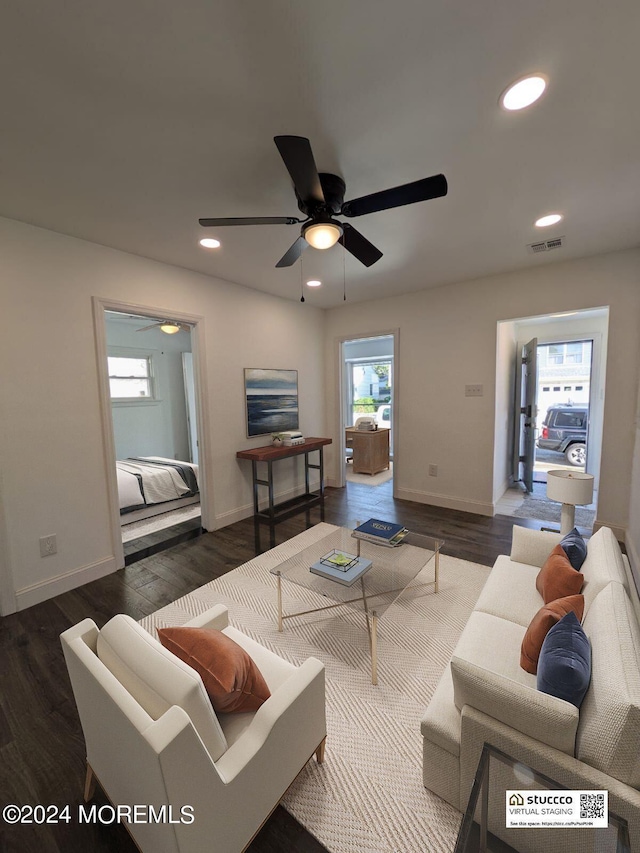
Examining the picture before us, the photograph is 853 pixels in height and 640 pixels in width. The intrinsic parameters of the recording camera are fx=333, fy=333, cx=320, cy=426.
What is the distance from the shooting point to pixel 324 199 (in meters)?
1.77

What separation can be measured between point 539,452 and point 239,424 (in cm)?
613

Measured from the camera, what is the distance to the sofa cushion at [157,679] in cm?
89

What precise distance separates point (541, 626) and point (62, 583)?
10.4 feet

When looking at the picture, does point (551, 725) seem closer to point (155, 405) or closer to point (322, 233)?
point (322, 233)

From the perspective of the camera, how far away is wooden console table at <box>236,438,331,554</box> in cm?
357

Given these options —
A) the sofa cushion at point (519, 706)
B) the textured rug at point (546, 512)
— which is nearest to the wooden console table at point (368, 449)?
the textured rug at point (546, 512)

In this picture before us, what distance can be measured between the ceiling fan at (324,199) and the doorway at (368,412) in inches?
113

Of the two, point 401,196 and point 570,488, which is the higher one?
point 401,196

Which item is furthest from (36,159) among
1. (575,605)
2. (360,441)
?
(360,441)

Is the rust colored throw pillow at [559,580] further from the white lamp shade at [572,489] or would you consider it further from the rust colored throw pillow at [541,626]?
the white lamp shade at [572,489]

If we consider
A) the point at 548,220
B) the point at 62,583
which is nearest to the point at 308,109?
the point at 548,220

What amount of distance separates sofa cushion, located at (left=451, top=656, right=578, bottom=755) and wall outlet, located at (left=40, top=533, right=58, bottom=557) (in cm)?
288

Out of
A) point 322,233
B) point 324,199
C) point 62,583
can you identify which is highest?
point 324,199

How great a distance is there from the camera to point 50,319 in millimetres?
2492
